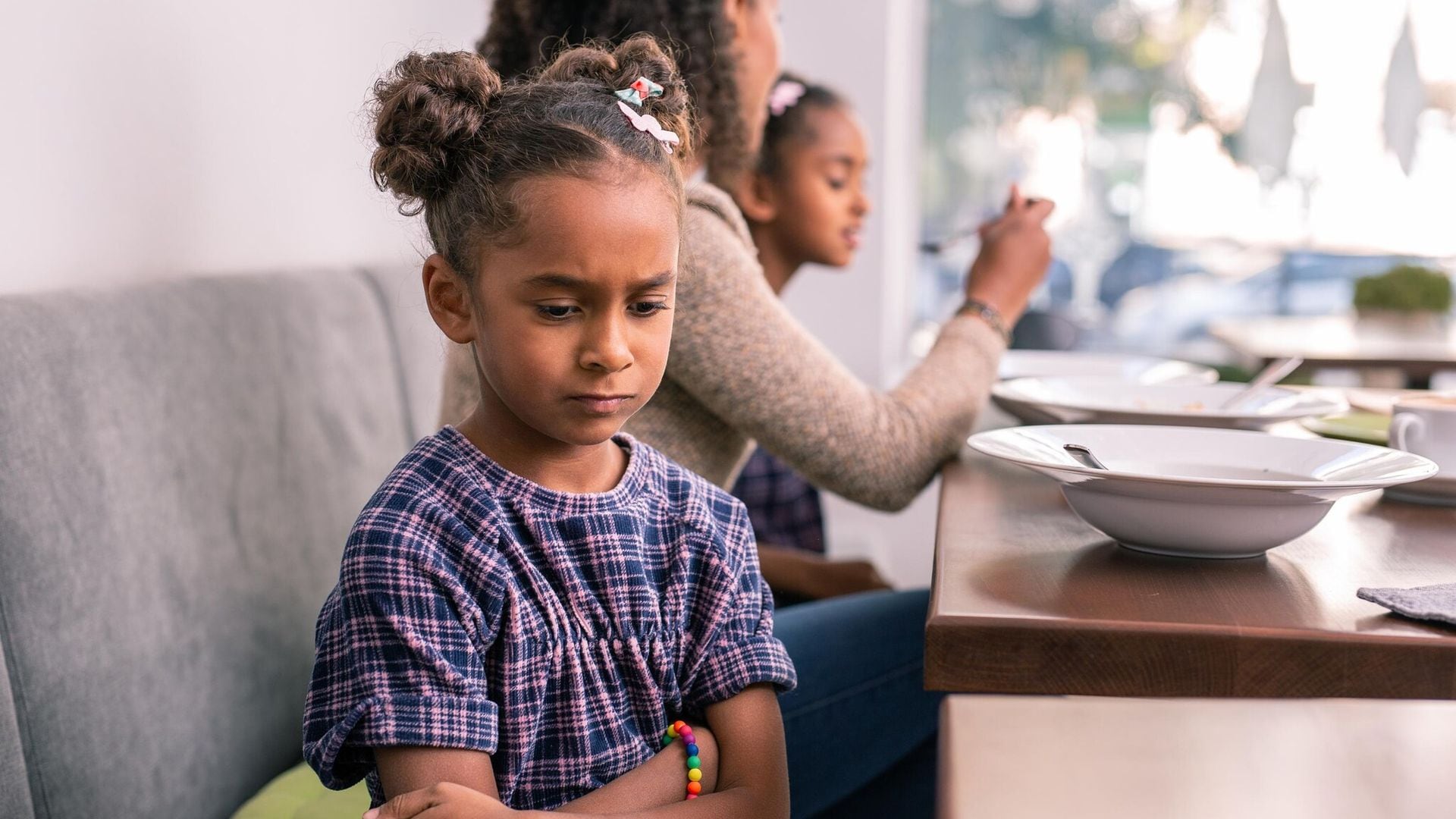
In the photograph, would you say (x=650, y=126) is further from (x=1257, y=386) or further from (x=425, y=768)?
(x=1257, y=386)

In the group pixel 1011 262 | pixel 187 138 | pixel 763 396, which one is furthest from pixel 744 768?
pixel 187 138

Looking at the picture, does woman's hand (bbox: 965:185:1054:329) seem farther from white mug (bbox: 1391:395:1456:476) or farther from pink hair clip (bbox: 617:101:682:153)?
pink hair clip (bbox: 617:101:682:153)

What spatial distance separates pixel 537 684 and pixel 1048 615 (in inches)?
13.3

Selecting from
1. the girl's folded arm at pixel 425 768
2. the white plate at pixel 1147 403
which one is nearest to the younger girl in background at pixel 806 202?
the white plate at pixel 1147 403

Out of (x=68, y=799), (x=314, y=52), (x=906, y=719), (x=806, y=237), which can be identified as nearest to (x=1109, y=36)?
(x=806, y=237)

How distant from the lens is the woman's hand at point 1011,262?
1.56m

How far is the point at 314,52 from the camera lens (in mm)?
1785

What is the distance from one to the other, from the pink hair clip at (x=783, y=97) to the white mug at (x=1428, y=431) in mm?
960

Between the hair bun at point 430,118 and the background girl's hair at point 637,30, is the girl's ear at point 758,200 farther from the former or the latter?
the hair bun at point 430,118

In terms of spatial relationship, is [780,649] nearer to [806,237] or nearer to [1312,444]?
[1312,444]

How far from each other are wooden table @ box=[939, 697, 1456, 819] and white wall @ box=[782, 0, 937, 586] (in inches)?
101

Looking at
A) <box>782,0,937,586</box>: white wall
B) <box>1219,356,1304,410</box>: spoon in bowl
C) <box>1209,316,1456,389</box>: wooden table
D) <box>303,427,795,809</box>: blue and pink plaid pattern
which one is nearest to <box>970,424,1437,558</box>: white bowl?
<box>303,427,795,809</box>: blue and pink plaid pattern

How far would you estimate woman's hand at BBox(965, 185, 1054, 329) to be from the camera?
1558 millimetres

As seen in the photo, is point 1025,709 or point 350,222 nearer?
point 1025,709
